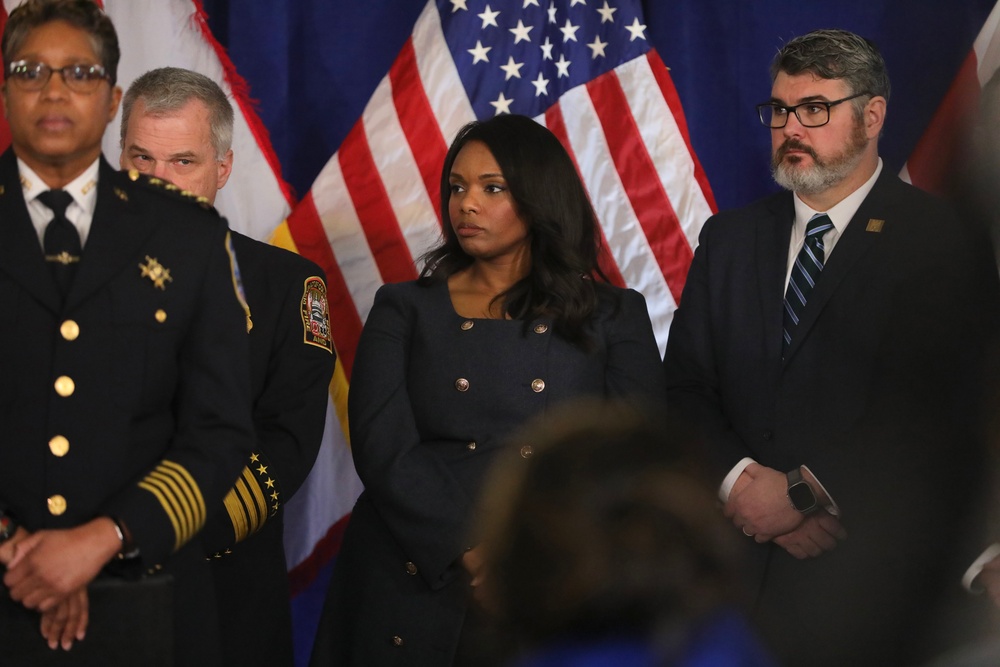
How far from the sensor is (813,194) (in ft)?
9.32

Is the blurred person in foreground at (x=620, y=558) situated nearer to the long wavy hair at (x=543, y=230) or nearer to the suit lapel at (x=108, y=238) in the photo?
the suit lapel at (x=108, y=238)

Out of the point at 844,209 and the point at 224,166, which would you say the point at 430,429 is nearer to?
the point at 224,166

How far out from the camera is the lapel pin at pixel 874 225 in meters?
2.72

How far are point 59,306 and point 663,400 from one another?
1.45 meters

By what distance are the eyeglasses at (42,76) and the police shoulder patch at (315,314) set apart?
3.51 ft

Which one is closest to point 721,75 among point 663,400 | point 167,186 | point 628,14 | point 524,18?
point 628,14

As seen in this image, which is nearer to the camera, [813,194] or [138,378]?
[138,378]

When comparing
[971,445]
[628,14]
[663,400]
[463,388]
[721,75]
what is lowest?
[971,445]

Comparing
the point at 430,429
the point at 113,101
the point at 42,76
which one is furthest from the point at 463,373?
the point at 42,76

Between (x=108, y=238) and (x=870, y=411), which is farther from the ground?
(x=108, y=238)

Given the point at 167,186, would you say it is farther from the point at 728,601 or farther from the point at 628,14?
the point at 628,14

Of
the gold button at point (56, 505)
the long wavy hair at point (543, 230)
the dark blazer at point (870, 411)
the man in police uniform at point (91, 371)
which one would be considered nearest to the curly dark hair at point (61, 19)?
the man in police uniform at point (91, 371)

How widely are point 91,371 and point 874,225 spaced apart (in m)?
1.78

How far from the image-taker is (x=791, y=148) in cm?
285
